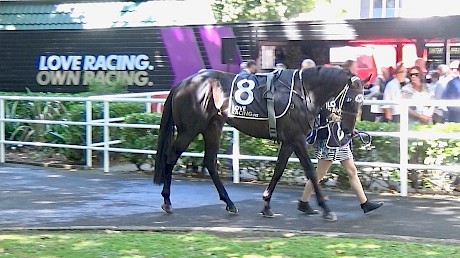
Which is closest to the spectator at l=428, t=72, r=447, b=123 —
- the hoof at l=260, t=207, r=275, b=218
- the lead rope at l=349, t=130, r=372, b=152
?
the lead rope at l=349, t=130, r=372, b=152

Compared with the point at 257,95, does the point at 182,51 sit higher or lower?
higher

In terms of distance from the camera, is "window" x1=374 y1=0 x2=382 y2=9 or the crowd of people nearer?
the crowd of people

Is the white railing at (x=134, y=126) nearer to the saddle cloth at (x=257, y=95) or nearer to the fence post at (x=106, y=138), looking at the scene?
the fence post at (x=106, y=138)

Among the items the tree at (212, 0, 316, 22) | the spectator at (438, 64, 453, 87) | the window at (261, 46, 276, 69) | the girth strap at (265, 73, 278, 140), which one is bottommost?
the girth strap at (265, 73, 278, 140)

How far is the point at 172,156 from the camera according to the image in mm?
9695

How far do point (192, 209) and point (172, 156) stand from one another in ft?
2.26

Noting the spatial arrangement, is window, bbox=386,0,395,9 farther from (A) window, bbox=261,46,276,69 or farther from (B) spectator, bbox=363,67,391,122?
(B) spectator, bbox=363,67,391,122

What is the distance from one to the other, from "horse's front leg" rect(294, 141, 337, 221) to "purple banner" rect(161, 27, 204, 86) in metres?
11.3

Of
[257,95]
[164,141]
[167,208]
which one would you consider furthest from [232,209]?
[257,95]

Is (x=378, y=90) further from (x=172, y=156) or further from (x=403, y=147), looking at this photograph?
(x=172, y=156)

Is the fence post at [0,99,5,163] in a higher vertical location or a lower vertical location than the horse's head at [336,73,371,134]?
lower

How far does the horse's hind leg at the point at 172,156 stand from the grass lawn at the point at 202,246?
1.49 m

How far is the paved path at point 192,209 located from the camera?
8.70 metres

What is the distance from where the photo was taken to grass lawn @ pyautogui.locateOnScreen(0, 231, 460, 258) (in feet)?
23.2
